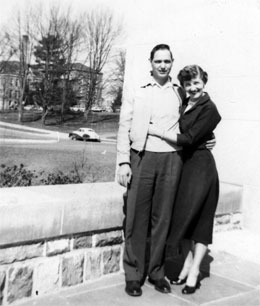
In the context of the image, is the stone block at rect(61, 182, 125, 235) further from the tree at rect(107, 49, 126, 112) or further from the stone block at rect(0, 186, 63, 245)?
the tree at rect(107, 49, 126, 112)

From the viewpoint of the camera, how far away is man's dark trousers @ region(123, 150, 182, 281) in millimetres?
3258

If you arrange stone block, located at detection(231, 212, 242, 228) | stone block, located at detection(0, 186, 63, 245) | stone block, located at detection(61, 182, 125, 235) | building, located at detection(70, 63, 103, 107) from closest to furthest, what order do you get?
1. stone block, located at detection(0, 186, 63, 245)
2. stone block, located at detection(61, 182, 125, 235)
3. stone block, located at detection(231, 212, 242, 228)
4. building, located at detection(70, 63, 103, 107)

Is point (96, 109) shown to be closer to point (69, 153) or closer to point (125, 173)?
point (69, 153)

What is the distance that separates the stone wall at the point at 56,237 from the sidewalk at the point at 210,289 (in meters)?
0.10

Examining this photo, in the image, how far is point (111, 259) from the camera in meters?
3.54

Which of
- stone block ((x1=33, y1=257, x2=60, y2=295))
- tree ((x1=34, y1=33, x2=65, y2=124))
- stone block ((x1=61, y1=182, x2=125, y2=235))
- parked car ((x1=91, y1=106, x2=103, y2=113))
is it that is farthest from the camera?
parked car ((x1=91, y1=106, x2=103, y2=113))

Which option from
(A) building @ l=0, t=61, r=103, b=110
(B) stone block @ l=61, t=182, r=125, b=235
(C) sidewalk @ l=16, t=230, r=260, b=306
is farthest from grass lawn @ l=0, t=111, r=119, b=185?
(B) stone block @ l=61, t=182, r=125, b=235

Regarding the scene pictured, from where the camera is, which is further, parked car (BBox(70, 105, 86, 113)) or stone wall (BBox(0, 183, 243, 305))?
parked car (BBox(70, 105, 86, 113))

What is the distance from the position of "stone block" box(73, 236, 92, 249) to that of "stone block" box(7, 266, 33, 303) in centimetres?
38

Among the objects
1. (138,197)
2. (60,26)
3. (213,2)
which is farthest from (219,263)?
(60,26)

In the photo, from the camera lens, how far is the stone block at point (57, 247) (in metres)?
3.14

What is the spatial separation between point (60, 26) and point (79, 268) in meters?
17.5

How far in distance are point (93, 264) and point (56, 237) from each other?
0.40 meters

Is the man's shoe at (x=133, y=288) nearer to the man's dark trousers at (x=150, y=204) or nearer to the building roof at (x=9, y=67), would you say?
the man's dark trousers at (x=150, y=204)
